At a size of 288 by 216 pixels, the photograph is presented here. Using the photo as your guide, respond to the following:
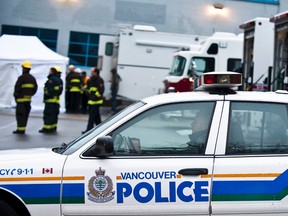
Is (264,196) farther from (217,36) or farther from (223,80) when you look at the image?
(217,36)

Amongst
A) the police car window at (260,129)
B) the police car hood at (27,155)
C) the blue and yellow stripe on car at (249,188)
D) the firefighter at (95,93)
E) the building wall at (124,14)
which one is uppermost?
the building wall at (124,14)

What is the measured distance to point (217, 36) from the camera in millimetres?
17016

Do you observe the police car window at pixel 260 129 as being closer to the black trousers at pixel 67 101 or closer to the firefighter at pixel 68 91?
the firefighter at pixel 68 91

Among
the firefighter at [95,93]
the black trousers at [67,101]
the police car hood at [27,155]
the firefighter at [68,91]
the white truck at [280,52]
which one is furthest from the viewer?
the black trousers at [67,101]

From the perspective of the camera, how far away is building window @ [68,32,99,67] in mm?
26453

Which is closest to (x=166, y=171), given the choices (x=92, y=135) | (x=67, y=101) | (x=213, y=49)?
(x=92, y=135)

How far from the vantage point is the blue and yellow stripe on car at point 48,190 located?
4051 millimetres

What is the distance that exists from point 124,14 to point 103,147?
22.5 metres

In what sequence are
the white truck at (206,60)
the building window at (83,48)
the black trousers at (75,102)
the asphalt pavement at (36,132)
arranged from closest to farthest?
the asphalt pavement at (36,132) → the white truck at (206,60) → the black trousers at (75,102) → the building window at (83,48)

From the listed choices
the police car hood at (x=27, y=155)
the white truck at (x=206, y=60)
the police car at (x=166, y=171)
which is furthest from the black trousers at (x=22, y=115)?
the police car at (x=166, y=171)

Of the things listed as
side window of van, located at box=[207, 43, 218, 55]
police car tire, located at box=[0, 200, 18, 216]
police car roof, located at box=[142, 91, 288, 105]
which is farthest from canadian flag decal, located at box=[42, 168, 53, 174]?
side window of van, located at box=[207, 43, 218, 55]

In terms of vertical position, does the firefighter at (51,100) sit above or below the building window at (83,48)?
below

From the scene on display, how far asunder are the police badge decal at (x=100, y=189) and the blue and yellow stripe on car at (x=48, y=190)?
69 millimetres

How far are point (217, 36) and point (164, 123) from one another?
12.5m
